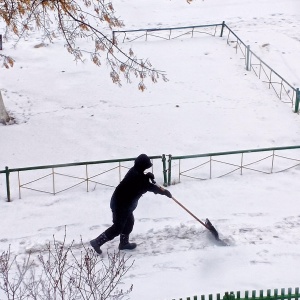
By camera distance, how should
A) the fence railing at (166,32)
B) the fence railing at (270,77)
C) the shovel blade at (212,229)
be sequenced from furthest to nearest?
the fence railing at (166,32)
the fence railing at (270,77)
the shovel blade at (212,229)

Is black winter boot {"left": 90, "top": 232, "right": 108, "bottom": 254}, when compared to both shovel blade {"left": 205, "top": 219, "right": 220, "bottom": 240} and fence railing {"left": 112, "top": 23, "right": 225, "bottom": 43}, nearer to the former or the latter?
shovel blade {"left": 205, "top": 219, "right": 220, "bottom": 240}

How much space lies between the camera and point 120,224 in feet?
20.4

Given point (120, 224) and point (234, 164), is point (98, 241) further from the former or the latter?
point (234, 164)

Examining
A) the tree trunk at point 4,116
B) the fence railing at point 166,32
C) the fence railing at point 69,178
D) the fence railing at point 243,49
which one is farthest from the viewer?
the fence railing at point 166,32

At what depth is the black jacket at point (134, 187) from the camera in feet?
19.7

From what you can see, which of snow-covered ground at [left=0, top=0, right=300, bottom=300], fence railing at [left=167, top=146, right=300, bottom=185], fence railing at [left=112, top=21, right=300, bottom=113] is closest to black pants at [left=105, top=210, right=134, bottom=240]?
snow-covered ground at [left=0, top=0, right=300, bottom=300]

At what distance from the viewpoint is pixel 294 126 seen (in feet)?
35.7

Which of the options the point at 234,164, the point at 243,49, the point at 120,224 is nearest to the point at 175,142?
the point at 234,164

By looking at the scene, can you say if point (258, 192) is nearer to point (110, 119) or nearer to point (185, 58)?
point (110, 119)


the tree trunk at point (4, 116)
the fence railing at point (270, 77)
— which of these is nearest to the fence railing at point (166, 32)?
the fence railing at point (270, 77)

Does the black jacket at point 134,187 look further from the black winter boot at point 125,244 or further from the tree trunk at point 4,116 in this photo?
the tree trunk at point 4,116

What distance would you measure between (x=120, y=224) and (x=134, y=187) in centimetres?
52

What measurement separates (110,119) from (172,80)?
2.77 m

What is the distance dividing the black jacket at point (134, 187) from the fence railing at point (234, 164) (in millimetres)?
2445
